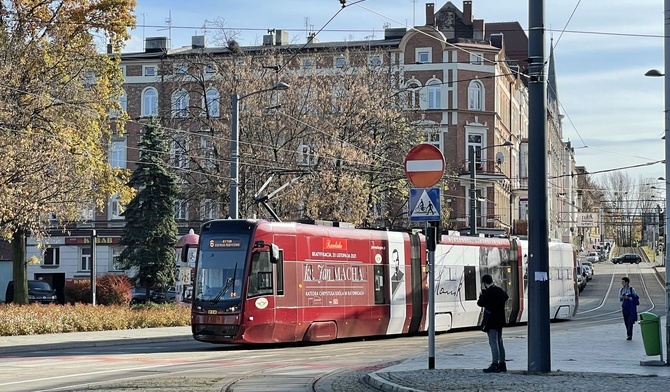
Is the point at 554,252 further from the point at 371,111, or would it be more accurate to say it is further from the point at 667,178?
the point at 667,178

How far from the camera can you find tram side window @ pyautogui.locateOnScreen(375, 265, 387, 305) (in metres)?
29.0

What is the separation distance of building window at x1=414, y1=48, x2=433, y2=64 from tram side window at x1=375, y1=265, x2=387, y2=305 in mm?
39057

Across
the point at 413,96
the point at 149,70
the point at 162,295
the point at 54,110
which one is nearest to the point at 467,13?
the point at 413,96

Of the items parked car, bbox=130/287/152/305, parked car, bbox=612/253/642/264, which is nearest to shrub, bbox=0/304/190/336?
parked car, bbox=130/287/152/305

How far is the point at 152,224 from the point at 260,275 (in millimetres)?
33019

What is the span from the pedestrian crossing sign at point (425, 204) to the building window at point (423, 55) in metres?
50.2

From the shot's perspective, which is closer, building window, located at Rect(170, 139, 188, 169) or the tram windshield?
the tram windshield

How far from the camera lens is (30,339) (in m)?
28.5

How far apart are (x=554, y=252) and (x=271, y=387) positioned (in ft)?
89.3

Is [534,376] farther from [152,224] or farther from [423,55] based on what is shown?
[423,55]

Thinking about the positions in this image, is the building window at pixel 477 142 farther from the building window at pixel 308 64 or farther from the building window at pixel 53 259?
the building window at pixel 53 259

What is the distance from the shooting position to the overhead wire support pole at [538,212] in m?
16.3

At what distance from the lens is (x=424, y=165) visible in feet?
57.1

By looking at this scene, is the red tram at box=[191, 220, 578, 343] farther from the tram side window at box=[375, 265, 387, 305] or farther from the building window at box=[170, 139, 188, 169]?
the building window at box=[170, 139, 188, 169]
